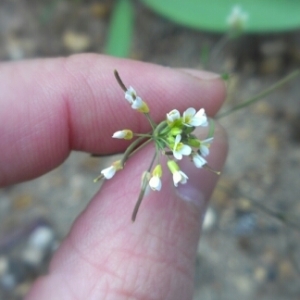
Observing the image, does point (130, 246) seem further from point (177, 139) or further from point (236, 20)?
point (236, 20)

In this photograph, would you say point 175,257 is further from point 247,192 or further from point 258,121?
point 258,121

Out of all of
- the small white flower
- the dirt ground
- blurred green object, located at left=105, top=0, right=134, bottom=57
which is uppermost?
the small white flower

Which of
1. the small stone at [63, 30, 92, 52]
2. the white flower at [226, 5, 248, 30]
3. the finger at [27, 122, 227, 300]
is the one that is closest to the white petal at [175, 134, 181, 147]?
the finger at [27, 122, 227, 300]

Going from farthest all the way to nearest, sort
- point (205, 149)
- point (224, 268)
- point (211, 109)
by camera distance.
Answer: point (224, 268)
point (211, 109)
point (205, 149)

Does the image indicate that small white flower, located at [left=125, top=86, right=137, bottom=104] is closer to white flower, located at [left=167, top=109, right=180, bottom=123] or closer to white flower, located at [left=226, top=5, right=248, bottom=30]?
white flower, located at [left=167, top=109, right=180, bottom=123]

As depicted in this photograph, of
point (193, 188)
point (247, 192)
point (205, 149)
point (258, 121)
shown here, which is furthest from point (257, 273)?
point (205, 149)

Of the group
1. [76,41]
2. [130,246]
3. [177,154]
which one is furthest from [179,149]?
[76,41]

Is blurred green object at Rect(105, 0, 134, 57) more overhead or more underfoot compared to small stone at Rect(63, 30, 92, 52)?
more overhead
